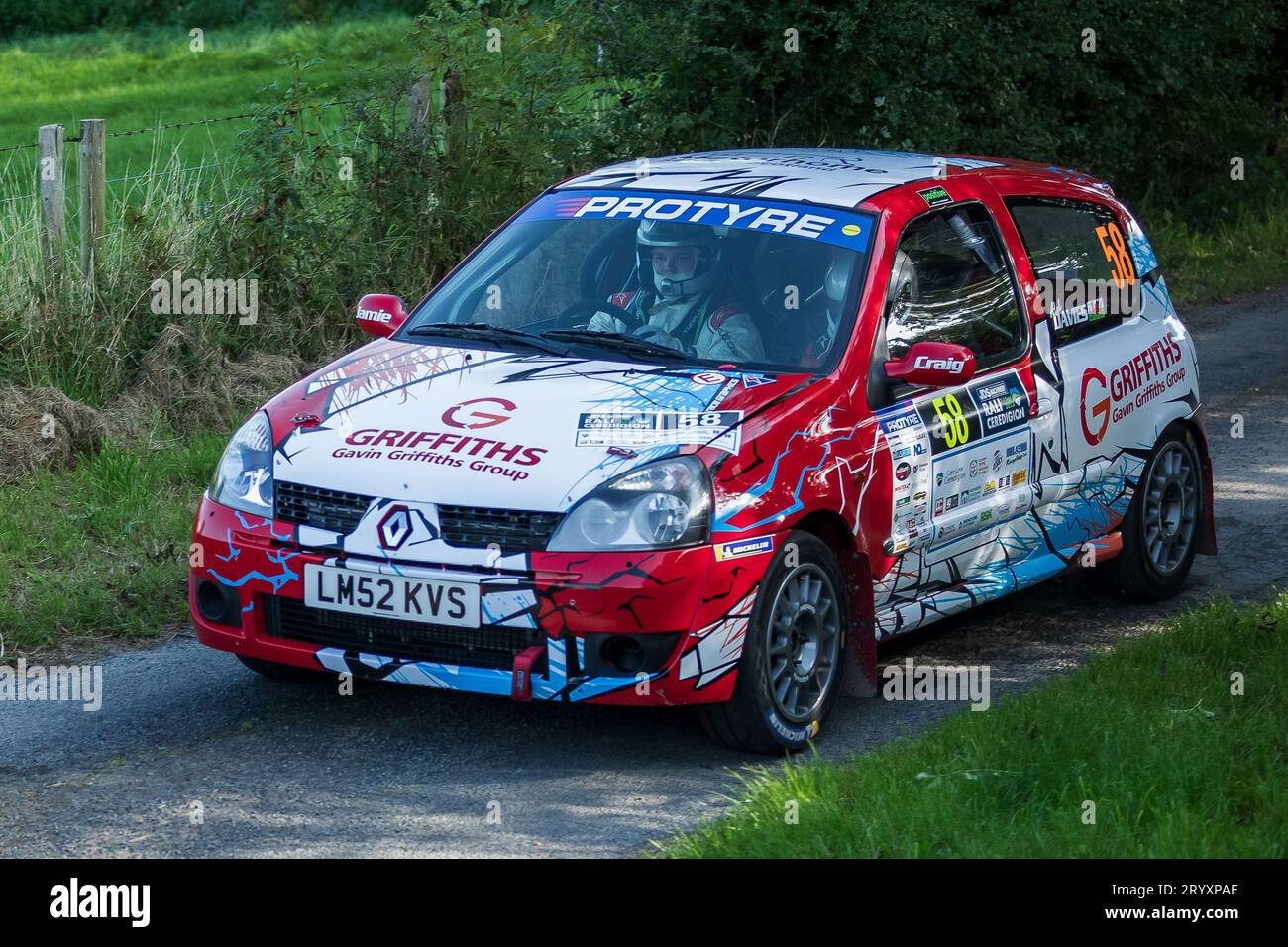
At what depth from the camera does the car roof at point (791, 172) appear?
22.0 ft

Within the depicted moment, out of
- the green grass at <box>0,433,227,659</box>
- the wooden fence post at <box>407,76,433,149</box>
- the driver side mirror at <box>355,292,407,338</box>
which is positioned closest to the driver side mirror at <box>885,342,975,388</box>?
the driver side mirror at <box>355,292,407,338</box>

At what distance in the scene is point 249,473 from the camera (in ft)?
19.0

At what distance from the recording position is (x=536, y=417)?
5.62 m

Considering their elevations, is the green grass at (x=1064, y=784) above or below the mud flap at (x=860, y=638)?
below

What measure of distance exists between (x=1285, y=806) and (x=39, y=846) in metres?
3.40

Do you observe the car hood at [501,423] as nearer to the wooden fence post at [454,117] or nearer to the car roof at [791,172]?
the car roof at [791,172]

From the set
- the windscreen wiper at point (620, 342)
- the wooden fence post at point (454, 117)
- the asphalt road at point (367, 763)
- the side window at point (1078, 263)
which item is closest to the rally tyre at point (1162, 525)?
the asphalt road at point (367, 763)

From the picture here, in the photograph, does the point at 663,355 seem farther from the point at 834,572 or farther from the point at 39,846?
the point at 39,846

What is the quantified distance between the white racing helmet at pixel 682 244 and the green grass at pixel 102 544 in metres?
2.35

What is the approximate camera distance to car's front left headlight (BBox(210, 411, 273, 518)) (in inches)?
223

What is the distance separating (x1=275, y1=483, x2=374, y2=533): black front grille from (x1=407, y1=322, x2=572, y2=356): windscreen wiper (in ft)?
3.44

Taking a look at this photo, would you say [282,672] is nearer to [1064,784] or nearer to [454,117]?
[1064,784]

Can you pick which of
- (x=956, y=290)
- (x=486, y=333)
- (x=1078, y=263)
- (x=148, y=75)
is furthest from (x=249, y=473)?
(x=148, y=75)

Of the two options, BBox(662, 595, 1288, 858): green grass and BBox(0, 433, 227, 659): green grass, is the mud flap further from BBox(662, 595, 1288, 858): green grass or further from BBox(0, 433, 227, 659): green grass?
BBox(0, 433, 227, 659): green grass
